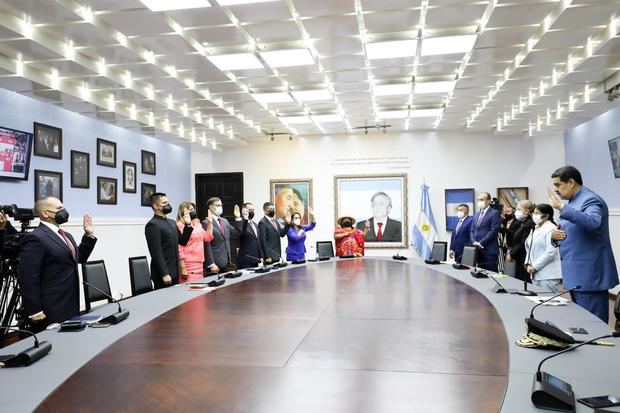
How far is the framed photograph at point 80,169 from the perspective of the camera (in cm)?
680

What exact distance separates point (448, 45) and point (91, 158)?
5.37m

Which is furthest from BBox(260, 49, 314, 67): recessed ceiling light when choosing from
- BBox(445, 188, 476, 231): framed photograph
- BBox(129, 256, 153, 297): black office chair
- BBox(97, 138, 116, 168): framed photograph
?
BBox(445, 188, 476, 231): framed photograph

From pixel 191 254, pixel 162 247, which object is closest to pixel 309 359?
pixel 162 247

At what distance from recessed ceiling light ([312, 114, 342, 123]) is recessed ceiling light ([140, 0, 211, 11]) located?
457 cm

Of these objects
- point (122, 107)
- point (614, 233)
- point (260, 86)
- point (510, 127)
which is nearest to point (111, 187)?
point (122, 107)

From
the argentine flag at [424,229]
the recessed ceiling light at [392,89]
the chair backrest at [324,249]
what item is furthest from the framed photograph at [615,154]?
the chair backrest at [324,249]

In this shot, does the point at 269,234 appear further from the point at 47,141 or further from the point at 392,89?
the point at 47,141

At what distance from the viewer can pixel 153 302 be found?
3.39 metres

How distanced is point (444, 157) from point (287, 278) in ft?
21.0

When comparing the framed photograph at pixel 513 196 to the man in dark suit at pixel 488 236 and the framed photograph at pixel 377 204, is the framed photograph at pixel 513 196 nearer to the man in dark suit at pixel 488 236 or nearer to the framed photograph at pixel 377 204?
the framed photograph at pixel 377 204

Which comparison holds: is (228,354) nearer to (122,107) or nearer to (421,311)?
(421,311)

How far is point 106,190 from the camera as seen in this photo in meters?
7.59

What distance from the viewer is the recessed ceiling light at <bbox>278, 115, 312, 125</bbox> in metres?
8.55

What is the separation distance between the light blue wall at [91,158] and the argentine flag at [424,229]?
510 centimetres
